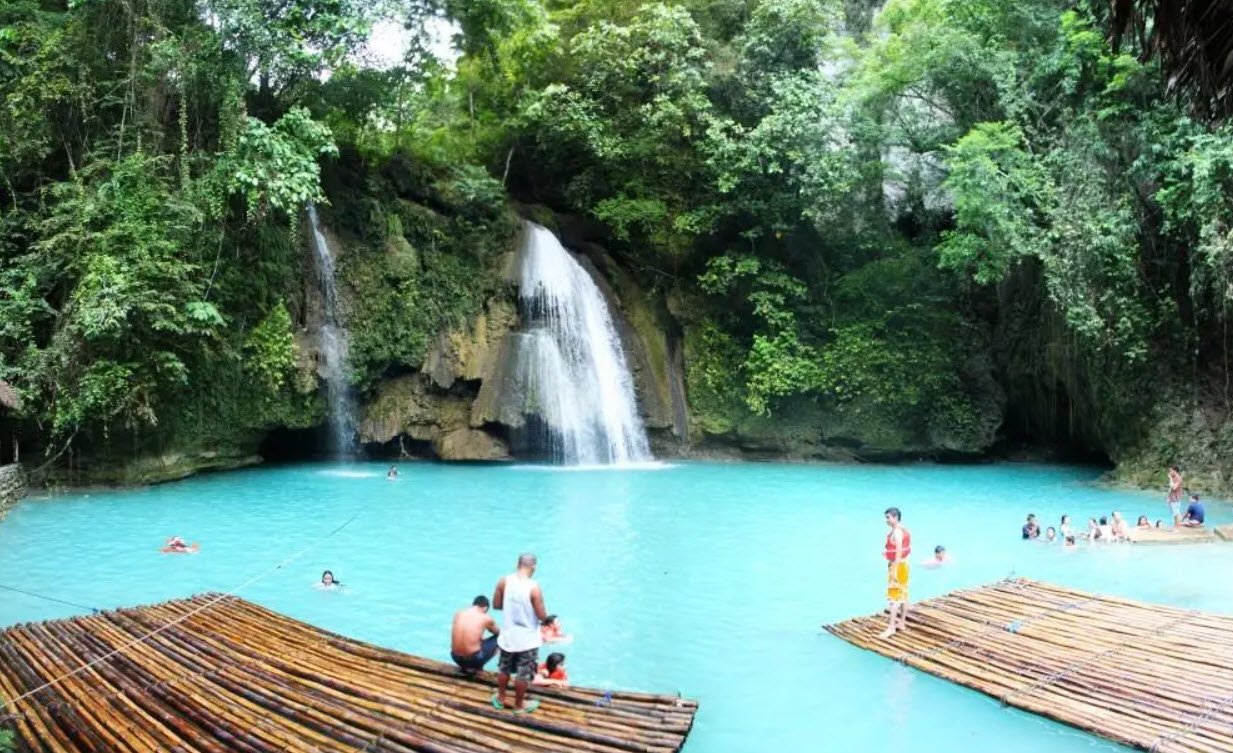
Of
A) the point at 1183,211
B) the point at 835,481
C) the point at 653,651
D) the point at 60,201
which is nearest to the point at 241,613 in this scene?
the point at 653,651

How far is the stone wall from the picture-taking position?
42.6 ft

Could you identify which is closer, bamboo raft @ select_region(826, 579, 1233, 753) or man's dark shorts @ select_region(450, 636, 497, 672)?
bamboo raft @ select_region(826, 579, 1233, 753)

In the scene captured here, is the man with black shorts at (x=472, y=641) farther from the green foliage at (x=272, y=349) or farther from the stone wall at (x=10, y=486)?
the green foliage at (x=272, y=349)

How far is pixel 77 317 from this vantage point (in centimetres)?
1376

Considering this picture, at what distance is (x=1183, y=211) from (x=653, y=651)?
13.1m

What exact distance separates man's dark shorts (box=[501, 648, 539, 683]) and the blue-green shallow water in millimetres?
1211

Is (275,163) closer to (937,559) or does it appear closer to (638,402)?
(638,402)

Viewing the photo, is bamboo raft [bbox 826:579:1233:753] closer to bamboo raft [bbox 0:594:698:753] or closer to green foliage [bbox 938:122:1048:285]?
bamboo raft [bbox 0:594:698:753]

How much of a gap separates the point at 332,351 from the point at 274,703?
1358 centimetres

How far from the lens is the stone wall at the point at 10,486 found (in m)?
13.0

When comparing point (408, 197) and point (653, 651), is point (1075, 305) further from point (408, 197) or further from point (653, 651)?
point (408, 197)

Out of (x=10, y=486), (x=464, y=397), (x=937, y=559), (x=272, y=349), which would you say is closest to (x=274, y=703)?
(x=937, y=559)

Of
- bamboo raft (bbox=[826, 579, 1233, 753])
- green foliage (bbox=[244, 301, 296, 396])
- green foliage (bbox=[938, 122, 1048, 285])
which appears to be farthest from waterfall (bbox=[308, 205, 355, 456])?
bamboo raft (bbox=[826, 579, 1233, 753])

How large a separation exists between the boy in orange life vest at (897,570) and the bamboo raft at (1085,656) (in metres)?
0.15
